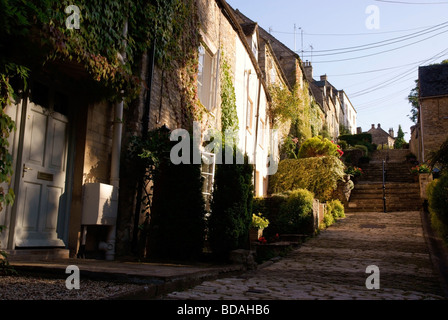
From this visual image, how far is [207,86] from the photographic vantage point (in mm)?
10742

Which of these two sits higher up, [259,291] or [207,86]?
[207,86]

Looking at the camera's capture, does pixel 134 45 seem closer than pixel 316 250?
Yes

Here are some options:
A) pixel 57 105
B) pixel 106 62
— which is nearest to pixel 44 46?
pixel 106 62

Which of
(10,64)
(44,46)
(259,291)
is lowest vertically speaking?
(259,291)

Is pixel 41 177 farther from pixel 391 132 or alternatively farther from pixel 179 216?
pixel 391 132

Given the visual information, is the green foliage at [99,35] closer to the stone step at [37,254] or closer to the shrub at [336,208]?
the stone step at [37,254]

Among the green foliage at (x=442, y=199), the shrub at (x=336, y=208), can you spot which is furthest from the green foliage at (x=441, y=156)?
the shrub at (x=336, y=208)

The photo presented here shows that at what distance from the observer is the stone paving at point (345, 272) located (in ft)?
15.0

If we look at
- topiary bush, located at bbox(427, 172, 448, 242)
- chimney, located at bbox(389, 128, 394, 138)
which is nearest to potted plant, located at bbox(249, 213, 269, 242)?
topiary bush, located at bbox(427, 172, 448, 242)


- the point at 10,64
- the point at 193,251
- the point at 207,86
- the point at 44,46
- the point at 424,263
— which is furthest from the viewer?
the point at 207,86

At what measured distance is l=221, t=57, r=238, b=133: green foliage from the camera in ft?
38.0

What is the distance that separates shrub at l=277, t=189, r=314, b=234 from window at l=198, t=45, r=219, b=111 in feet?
12.2

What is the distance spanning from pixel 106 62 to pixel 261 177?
11779 millimetres
